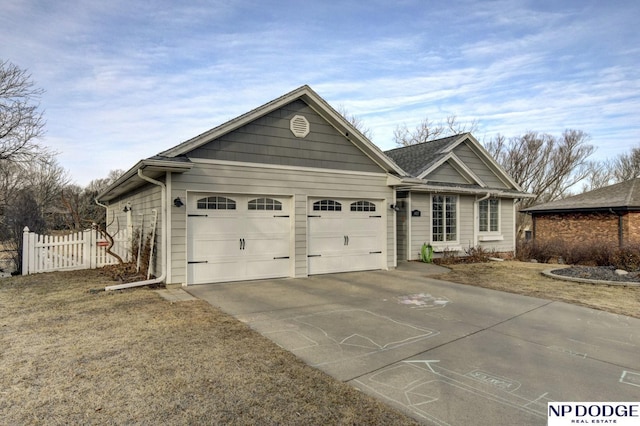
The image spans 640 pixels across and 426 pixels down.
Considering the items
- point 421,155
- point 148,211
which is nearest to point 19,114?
point 148,211

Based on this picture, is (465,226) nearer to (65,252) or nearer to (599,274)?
(599,274)

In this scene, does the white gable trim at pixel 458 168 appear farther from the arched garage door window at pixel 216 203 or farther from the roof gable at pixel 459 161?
the arched garage door window at pixel 216 203

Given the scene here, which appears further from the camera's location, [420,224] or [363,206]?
[420,224]

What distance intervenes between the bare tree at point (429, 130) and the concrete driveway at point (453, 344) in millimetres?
26737

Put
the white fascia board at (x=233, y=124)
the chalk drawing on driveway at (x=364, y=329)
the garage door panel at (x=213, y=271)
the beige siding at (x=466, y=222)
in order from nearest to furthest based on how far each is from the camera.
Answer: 1. the chalk drawing on driveway at (x=364, y=329)
2. the white fascia board at (x=233, y=124)
3. the garage door panel at (x=213, y=271)
4. the beige siding at (x=466, y=222)

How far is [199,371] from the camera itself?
369 cm

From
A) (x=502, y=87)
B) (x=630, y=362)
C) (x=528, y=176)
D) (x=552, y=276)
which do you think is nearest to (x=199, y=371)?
(x=630, y=362)

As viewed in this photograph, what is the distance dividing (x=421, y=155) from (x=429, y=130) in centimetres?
1883

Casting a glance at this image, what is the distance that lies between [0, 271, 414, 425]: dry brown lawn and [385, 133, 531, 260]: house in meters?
9.34

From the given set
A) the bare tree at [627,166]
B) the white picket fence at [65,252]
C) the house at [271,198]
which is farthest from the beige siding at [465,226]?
the bare tree at [627,166]

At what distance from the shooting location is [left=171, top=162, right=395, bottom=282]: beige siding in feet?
27.0

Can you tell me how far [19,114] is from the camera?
1833cm

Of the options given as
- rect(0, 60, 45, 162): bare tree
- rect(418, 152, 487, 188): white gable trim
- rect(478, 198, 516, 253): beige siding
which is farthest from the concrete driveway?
rect(0, 60, 45, 162): bare tree

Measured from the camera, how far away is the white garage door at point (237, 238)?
8477mm
